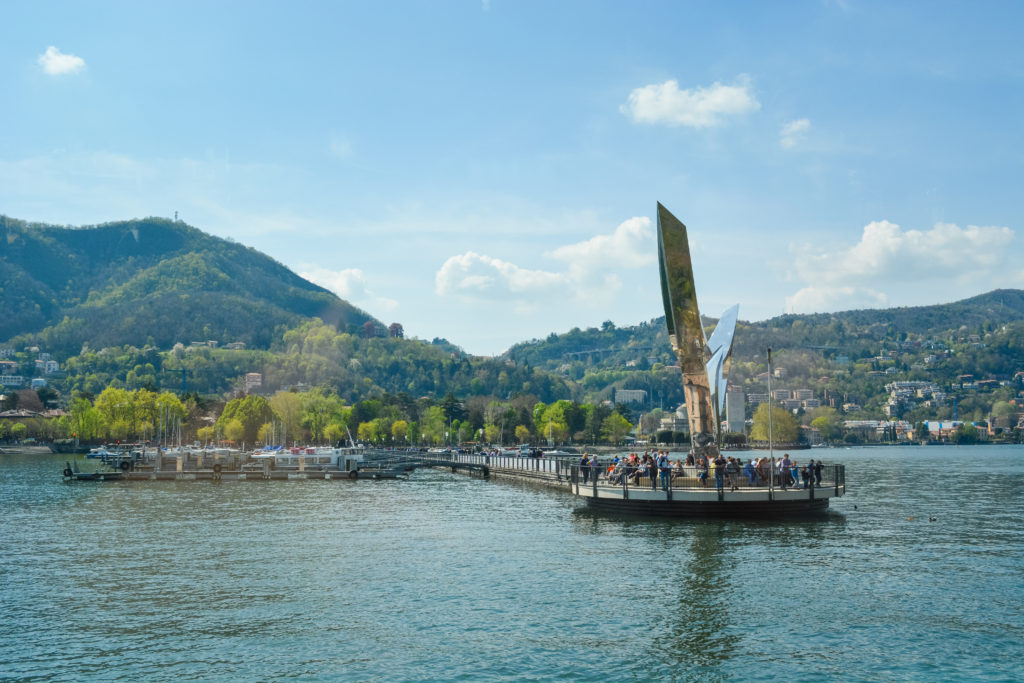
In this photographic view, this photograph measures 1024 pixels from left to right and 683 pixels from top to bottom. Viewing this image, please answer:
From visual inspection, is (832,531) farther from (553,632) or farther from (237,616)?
(237,616)

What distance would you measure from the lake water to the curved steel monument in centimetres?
965

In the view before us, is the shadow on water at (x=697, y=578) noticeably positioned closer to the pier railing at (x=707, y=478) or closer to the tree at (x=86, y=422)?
the pier railing at (x=707, y=478)

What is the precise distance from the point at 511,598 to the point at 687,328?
104 ft

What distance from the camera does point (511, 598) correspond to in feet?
92.4

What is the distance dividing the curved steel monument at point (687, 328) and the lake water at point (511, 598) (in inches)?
380

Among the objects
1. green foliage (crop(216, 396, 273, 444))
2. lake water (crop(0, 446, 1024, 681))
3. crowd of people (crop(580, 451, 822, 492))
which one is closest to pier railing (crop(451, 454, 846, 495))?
crowd of people (crop(580, 451, 822, 492))

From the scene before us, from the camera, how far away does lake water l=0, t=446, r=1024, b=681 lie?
69.9 feet

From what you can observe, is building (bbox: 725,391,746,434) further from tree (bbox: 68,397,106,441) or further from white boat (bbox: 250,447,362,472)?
tree (bbox: 68,397,106,441)

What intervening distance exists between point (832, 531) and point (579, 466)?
56.2ft

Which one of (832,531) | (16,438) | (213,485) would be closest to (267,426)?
(16,438)

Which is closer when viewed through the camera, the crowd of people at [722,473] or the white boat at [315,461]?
the crowd of people at [722,473]

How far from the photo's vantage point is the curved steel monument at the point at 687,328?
55875mm

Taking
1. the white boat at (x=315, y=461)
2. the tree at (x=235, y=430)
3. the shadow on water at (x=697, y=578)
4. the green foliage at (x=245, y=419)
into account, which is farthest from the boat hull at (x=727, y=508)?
the green foliage at (x=245, y=419)

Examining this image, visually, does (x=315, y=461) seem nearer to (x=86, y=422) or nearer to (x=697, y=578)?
(x=697, y=578)
